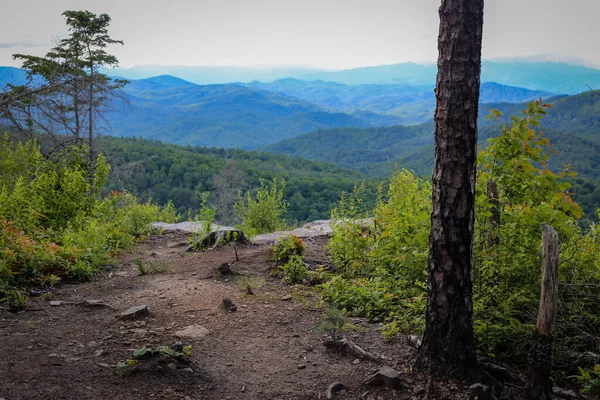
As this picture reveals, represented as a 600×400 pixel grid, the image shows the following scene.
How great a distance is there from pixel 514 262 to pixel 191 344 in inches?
119

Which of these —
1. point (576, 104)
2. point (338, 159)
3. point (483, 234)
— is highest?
point (576, 104)

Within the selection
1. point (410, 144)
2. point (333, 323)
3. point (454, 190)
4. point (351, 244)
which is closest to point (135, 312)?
point (333, 323)

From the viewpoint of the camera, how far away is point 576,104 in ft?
364

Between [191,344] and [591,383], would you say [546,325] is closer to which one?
[591,383]

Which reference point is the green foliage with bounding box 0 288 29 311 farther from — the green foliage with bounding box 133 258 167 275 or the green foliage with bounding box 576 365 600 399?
the green foliage with bounding box 576 365 600 399

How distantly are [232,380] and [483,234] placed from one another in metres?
2.66

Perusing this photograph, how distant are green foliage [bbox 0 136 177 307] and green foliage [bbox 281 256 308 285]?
271cm

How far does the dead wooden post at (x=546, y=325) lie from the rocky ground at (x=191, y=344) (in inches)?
20.0

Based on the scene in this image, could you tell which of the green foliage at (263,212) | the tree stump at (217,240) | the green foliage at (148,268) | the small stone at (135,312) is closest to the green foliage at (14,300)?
the small stone at (135,312)

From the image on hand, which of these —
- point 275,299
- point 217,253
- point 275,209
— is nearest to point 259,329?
point 275,299

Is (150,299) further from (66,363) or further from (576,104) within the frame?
(576,104)

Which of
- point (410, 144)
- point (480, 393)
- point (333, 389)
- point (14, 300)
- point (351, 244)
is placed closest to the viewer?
point (480, 393)

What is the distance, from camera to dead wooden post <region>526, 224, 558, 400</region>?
313cm

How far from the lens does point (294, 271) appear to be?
634cm
